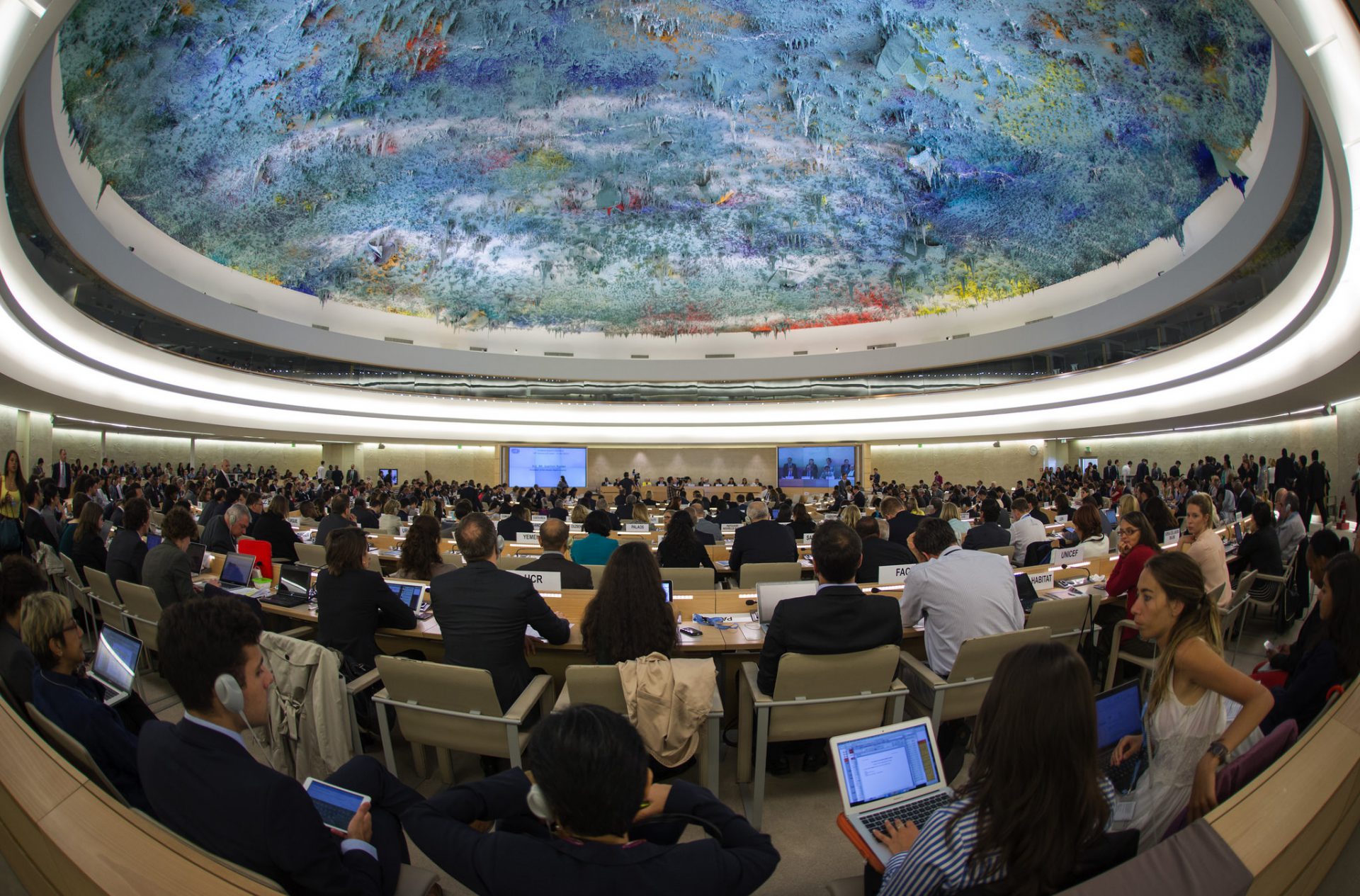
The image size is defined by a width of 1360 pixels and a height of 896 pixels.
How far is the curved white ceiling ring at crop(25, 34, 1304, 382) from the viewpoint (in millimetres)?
8086

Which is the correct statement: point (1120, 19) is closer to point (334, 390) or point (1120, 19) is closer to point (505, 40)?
point (505, 40)

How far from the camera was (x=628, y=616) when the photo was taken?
303 centimetres

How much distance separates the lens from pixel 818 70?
1135 centimetres

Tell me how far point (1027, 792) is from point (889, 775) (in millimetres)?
723

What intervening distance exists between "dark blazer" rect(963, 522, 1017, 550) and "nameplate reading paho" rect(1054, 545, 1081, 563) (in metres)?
0.59

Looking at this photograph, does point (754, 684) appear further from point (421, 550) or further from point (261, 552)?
point (261, 552)

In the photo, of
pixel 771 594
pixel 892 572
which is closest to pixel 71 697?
pixel 771 594

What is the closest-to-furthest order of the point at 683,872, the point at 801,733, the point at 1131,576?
the point at 683,872
the point at 801,733
the point at 1131,576

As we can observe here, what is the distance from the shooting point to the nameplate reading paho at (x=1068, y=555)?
601cm

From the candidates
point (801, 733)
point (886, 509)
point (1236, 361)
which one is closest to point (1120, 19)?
point (1236, 361)

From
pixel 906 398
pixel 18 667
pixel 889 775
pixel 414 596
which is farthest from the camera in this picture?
pixel 906 398

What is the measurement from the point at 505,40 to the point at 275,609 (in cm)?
970

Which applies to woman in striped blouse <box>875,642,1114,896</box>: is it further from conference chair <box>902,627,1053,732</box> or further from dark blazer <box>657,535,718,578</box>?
dark blazer <box>657,535,718,578</box>

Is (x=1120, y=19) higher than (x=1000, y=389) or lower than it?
higher
